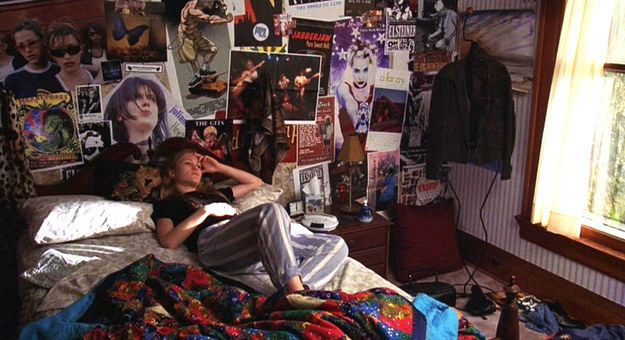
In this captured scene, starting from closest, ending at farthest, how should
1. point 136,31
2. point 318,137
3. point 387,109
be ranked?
point 136,31, point 318,137, point 387,109

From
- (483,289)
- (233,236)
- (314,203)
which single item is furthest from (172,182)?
(483,289)

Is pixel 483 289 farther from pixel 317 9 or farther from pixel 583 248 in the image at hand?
pixel 317 9

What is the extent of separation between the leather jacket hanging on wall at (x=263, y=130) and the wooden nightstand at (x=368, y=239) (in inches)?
21.5

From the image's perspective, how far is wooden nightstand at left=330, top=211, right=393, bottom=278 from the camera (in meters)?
3.18

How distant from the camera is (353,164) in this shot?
3.57m

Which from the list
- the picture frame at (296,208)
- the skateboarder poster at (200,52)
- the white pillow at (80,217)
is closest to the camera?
the white pillow at (80,217)

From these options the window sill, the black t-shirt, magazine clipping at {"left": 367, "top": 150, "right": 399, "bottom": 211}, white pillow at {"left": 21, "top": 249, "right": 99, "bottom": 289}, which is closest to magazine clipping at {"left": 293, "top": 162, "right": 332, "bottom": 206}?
magazine clipping at {"left": 367, "top": 150, "right": 399, "bottom": 211}

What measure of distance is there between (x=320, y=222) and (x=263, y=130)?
A: 1.95ft

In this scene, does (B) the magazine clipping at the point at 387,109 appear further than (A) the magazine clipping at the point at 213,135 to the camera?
Yes

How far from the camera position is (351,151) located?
3293 millimetres

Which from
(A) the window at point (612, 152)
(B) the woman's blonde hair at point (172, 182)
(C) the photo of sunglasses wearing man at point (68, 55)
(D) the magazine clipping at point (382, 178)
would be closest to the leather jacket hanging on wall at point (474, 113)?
(D) the magazine clipping at point (382, 178)

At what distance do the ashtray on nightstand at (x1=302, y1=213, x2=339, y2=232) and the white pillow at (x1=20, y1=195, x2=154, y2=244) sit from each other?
2.88ft

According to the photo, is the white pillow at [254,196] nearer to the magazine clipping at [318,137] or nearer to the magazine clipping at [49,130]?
the magazine clipping at [318,137]

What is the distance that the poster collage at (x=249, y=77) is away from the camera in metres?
2.76
